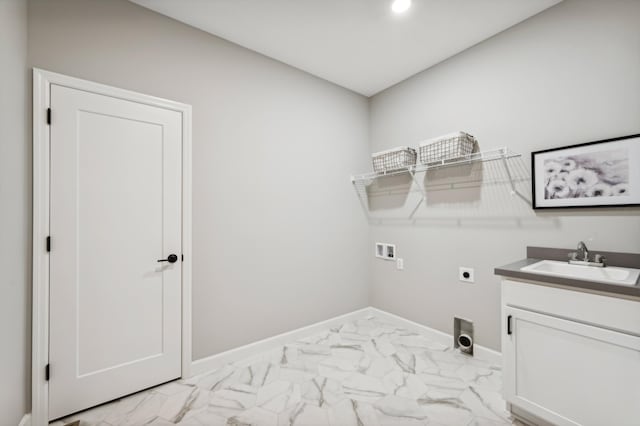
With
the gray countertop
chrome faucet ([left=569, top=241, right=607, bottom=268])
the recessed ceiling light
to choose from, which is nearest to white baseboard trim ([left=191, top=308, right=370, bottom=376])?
the gray countertop

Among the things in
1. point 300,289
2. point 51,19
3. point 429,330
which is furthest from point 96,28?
point 429,330

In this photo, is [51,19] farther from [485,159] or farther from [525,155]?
[525,155]

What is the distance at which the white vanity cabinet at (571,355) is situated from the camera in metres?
1.25

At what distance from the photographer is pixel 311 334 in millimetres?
2756

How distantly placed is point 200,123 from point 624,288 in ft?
8.79

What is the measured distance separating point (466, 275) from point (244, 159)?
218 centimetres

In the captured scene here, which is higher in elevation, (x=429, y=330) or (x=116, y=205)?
(x=116, y=205)

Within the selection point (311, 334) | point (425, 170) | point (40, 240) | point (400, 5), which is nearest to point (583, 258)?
point (425, 170)

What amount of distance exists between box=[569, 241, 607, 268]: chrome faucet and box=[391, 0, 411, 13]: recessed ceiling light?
194 cm

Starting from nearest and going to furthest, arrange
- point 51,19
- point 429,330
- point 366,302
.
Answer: point 51,19, point 429,330, point 366,302

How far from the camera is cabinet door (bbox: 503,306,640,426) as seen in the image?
1.25 m

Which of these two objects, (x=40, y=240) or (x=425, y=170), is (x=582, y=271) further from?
(x=40, y=240)

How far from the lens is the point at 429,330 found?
2.66 meters

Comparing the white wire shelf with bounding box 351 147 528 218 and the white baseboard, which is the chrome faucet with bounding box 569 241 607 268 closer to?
the white wire shelf with bounding box 351 147 528 218
